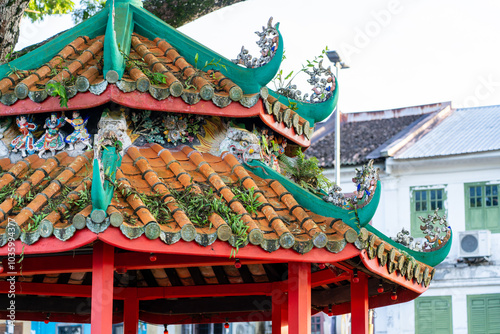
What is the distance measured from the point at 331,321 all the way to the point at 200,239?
992 inches

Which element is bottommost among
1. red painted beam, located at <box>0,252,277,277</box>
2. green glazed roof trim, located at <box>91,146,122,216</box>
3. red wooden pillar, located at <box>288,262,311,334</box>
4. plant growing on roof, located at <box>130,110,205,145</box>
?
red wooden pillar, located at <box>288,262,311,334</box>

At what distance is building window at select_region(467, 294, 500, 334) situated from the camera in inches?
1235

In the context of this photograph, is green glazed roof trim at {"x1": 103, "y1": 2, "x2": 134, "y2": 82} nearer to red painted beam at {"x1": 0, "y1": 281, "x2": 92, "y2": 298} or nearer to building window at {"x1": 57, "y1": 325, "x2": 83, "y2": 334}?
red painted beam at {"x1": 0, "y1": 281, "x2": 92, "y2": 298}

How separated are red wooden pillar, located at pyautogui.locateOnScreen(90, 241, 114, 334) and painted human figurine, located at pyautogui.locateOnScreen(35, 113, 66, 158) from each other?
1.93m

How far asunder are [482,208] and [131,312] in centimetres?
2174

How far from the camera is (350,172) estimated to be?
34688 millimetres

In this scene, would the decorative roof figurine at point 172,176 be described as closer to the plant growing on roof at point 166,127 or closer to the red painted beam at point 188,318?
the plant growing on roof at point 166,127

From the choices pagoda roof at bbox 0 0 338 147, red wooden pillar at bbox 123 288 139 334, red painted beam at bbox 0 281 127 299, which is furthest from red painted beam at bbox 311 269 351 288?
red painted beam at bbox 0 281 127 299

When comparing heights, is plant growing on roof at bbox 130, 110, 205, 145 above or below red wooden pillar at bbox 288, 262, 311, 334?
above

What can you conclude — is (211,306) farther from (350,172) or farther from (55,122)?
(350,172)

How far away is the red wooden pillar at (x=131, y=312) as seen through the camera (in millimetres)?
13750

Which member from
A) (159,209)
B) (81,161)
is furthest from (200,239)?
(81,161)

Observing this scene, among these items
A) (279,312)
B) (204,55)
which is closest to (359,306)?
(279,312)

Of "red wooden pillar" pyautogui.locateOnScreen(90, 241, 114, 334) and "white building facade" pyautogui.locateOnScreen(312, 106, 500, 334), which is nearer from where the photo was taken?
"red wooden pillar" pyautogui.locateOnScreen(90, 241, 114, 334)
